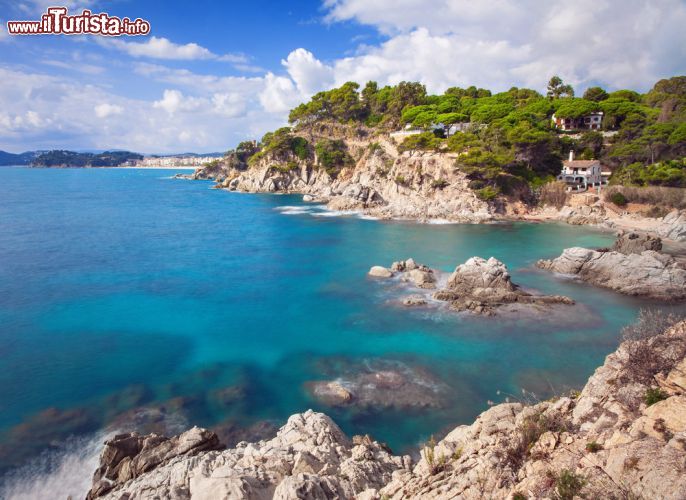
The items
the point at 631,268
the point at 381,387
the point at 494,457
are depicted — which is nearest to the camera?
→ the point at 494,457

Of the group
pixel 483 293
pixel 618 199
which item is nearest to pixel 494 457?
pixel 483 293

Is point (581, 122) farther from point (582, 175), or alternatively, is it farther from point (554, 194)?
point (554, 194)

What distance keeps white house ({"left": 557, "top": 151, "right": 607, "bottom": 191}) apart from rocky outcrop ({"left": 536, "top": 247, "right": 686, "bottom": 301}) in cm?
2785

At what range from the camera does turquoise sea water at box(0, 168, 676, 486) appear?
1522cm

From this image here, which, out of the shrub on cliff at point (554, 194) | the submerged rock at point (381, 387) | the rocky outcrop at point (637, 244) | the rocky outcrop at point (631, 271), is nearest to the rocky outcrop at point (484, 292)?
the rocky outcrop at point (631, 271)

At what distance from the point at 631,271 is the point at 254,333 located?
2443cm

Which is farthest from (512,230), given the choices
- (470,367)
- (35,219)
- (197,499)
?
(35,219)

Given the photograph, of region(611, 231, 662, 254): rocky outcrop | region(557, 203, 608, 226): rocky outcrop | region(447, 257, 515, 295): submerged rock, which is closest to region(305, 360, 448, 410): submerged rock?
region(447, 257, 515, 295): submerged rock

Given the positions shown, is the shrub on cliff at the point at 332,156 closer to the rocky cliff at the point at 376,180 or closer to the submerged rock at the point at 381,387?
the rocky cliff at the point at 376,180

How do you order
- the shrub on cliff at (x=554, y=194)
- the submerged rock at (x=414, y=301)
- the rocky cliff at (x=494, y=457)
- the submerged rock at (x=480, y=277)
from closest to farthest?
the rocky cliff at (x=494, y=457) → the submerged rock at (x=414, y=301) → the submerged rock at (x=480, y=277) → the shrub on cliff at (x=554, y=194)

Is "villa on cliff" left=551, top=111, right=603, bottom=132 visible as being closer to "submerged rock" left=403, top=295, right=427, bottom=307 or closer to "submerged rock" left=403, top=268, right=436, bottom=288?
"submerged rock" left=403, top=268, right=436, bottom=288

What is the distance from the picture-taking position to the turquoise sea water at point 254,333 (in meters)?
15.2

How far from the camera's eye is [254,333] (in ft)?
71.5

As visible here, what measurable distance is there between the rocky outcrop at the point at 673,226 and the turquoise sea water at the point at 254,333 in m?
5.20
